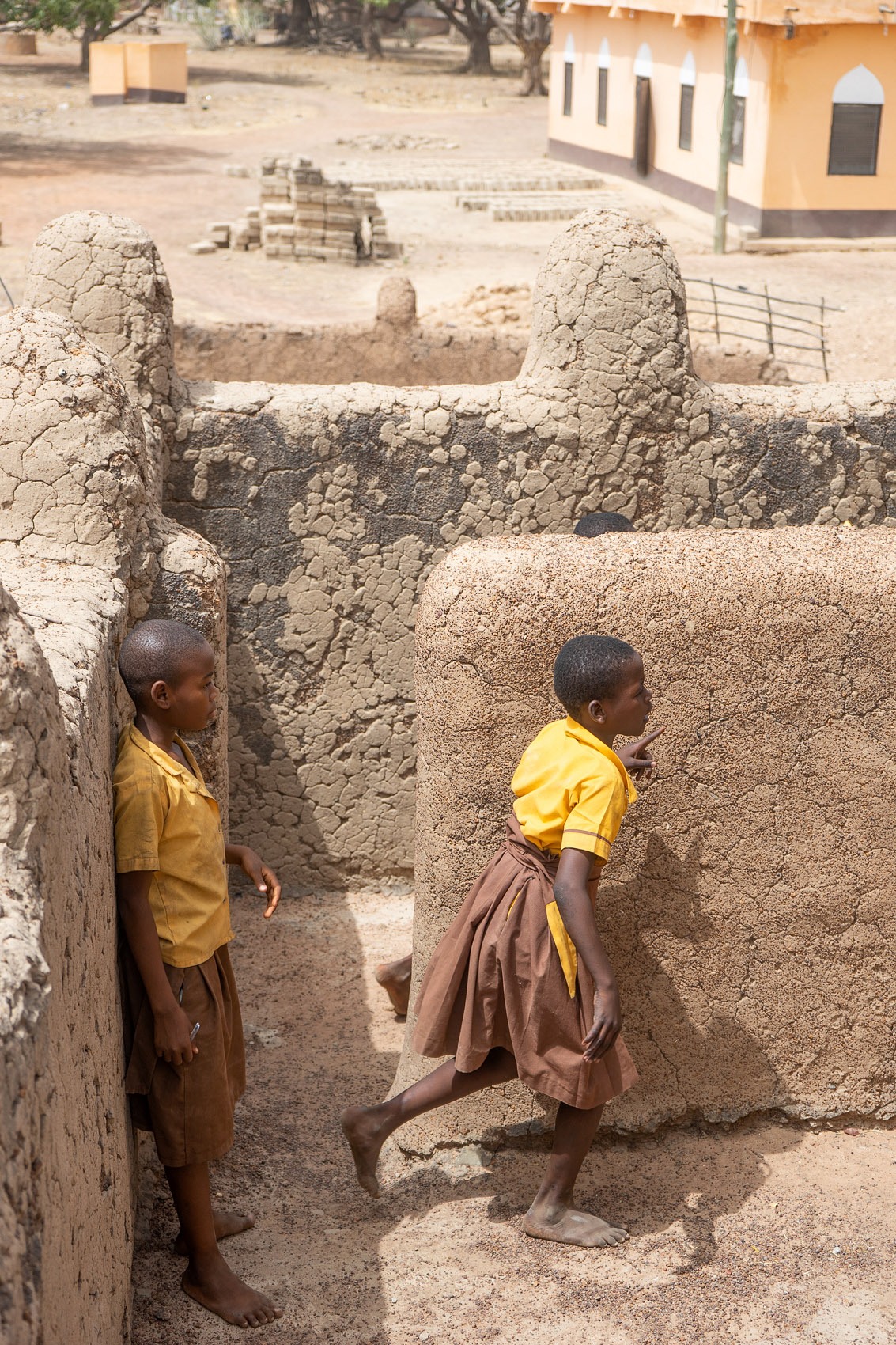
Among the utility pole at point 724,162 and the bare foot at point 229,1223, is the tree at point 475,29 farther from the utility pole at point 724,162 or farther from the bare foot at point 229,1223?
the bare foot at point 229,1223

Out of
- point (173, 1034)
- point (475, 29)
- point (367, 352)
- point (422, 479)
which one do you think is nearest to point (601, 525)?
point (422, 479)

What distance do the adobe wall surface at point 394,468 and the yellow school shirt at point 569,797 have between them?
2.03m

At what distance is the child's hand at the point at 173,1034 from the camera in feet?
9.65

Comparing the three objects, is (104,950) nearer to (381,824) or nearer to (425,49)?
Result: (381,824)

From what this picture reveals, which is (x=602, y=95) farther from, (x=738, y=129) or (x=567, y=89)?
(x=738, y=129)

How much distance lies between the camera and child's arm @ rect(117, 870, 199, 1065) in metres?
2.92

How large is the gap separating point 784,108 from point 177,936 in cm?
1724

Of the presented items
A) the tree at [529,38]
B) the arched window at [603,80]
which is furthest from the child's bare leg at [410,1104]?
the tree at [529,38]

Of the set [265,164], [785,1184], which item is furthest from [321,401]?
[265,164]

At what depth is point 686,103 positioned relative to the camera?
20.6m

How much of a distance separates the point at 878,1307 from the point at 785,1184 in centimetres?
44

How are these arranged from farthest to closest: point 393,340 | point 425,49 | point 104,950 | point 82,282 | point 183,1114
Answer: point 425,49 < point 393,340 < point 82,282 < point 183,1114 < point 104,950

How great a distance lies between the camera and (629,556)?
3.38m

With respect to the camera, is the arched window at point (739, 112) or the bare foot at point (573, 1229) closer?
the bare foot at point (573, 1229)
